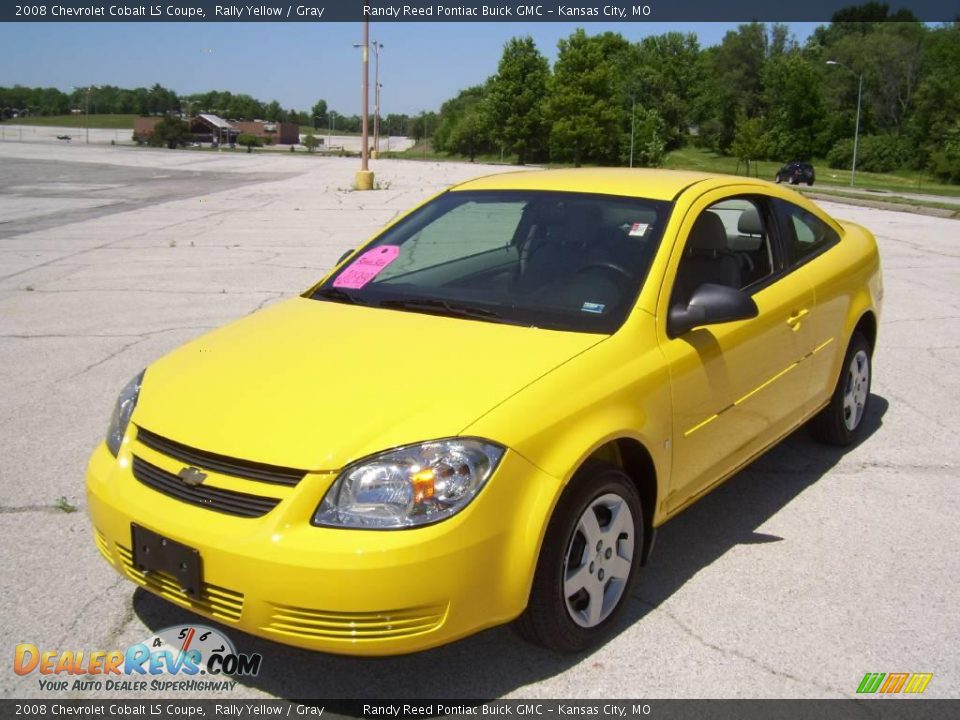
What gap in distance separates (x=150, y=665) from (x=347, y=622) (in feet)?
2.94

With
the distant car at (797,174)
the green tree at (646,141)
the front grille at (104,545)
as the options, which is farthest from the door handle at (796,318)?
the green tree at (646,141)

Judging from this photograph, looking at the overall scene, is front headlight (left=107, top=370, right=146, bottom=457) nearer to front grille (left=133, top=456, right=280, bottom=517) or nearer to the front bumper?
front grille (left=133, top=456, right=280, bottom=517)

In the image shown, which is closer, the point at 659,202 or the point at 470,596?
the point at 470,596

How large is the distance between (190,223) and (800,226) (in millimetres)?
14331

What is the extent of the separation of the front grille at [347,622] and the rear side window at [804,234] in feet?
9.29

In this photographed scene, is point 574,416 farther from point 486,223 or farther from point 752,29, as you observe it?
point 752,29

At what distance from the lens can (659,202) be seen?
3807 millimetres

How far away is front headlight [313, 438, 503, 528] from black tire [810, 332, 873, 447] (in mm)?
2979

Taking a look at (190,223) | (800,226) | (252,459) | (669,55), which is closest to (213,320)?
(800,226)

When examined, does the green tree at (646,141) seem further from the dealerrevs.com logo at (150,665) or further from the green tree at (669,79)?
the dealerrevs.com logo at (150,665)

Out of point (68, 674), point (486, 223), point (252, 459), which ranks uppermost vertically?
point (486, 223)

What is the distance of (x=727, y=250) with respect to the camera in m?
4.16

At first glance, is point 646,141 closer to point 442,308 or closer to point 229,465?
point 442,308

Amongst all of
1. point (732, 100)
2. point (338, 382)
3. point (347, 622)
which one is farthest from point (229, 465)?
point (732, 100)
